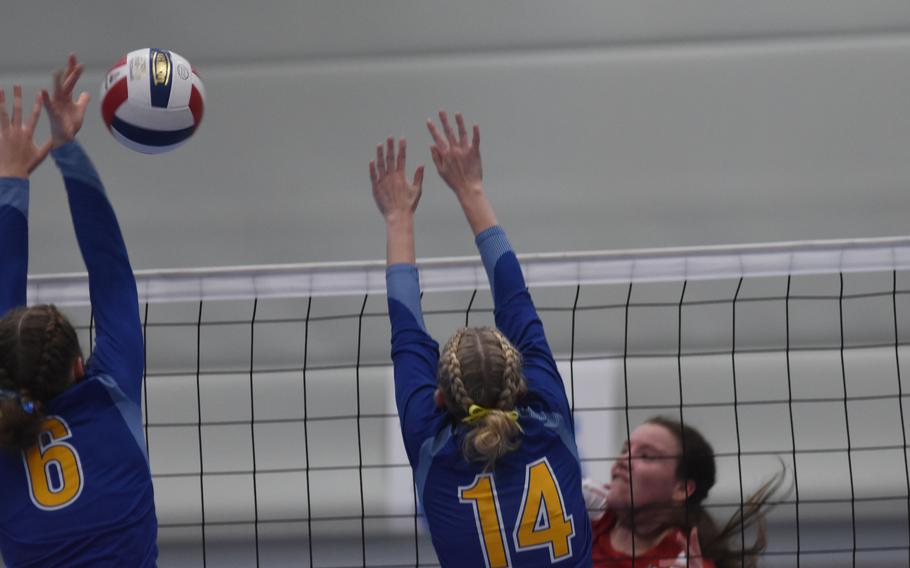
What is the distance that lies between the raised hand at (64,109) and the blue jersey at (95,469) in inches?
12.5

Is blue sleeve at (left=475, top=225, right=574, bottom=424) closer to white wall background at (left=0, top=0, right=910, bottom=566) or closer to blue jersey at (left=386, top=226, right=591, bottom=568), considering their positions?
blue jersey at (left=386, top=226, right=591, bottom=568)

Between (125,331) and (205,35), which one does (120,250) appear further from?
(205,35)

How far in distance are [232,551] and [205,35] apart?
238 centimetres

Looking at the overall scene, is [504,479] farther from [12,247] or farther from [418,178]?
[12,247]

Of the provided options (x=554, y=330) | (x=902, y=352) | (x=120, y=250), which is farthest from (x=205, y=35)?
(x=902, y=352)

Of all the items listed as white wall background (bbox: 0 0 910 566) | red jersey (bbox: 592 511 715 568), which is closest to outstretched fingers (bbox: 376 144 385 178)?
red jersey (bbox: 592 511 715 568)

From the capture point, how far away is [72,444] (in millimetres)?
2014

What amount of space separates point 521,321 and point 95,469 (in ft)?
2.86

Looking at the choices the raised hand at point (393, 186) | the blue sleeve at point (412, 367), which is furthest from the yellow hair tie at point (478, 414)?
the raised hand at point (393, 186)

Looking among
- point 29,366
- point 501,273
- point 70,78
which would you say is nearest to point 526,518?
point 501,273

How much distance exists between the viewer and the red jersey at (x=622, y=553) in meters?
2.86

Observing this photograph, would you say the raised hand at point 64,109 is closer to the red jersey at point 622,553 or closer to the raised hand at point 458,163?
the raised hand at point 458,163

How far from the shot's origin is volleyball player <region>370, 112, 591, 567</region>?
6.59 ft

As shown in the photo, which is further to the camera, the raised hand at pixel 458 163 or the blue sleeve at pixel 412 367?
the raised hand at pixel 458 163
